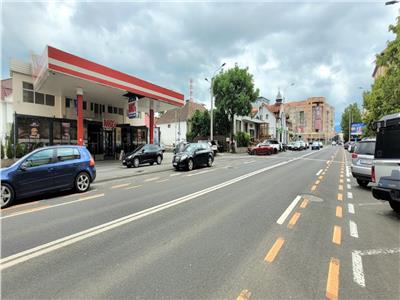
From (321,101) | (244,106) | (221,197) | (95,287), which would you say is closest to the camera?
(95,287)

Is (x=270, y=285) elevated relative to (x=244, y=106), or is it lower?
lower

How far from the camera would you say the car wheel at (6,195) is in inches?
290

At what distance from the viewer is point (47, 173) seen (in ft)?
27.6

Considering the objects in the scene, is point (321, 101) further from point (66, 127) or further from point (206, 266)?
point (206, 266)

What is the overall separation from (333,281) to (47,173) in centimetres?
841

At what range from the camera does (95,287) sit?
3209 millimetres

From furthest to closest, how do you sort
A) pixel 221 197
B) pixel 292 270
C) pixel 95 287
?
pixel 221 197
pixel 292 270
pixel 95 287

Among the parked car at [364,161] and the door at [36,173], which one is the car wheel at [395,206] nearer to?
the parked car at [364,161]

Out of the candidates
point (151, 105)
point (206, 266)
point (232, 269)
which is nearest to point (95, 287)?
point (206, 266)

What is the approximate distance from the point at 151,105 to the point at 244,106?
13.9m

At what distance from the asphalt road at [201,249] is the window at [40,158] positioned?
131 centimetres

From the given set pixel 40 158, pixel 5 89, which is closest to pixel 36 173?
pixel 40 158

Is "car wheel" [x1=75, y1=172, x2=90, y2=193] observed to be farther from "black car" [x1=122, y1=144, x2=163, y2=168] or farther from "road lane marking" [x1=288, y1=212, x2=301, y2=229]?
"black car" [x1=122, y1=144, x2=163, y2=168]

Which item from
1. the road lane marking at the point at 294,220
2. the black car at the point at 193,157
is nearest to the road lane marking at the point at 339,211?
the road lane marking at the point at 294,220
